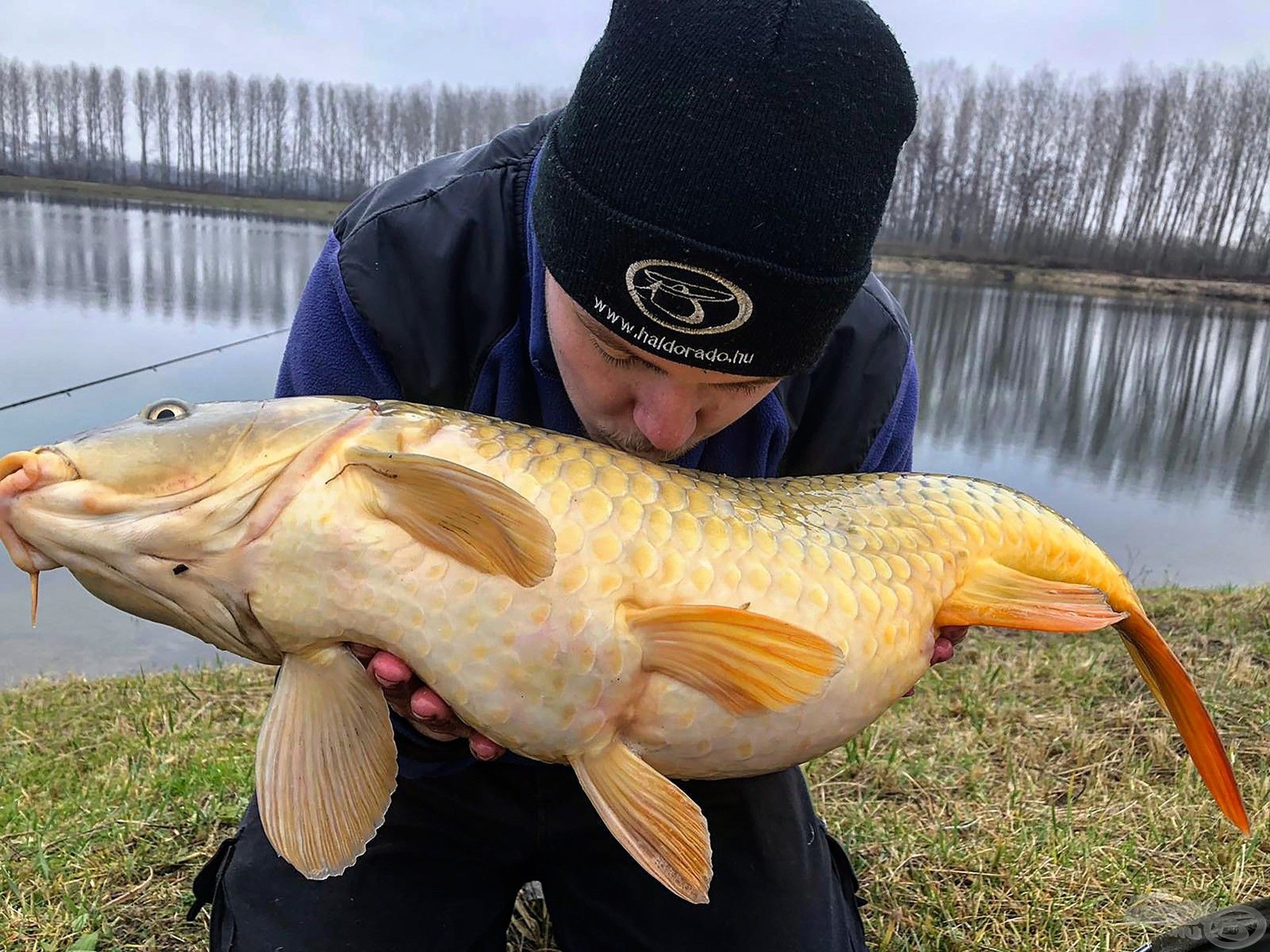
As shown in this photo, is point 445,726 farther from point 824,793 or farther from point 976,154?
point 976,154

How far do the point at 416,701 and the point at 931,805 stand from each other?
1678mm

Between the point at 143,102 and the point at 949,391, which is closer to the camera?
the point at 949,391

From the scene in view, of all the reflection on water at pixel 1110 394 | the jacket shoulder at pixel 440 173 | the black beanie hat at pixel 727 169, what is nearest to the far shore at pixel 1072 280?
the reflection on water at pixel 1110 394

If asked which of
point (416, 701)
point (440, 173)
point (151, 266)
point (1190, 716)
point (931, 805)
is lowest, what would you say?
point (151, 266)

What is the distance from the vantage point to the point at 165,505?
52.3 inches

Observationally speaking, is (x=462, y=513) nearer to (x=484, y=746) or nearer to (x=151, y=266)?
(x=484, y=746)

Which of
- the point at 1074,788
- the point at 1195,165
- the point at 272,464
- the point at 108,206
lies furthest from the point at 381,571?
the point at 1195,165

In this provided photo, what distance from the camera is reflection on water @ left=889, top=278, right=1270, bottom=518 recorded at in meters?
9.98

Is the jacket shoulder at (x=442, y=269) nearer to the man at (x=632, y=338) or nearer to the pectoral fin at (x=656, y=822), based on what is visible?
the man at (x=632, y=338)

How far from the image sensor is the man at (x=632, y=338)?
4.86 ft

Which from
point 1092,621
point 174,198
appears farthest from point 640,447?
point 174,198

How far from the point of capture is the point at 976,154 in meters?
50.3

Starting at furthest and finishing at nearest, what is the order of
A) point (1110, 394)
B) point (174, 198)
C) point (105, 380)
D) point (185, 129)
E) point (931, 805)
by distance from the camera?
1. point (185, 129)
2. point (174, 198)
3. point (1110, 394)
4. point (105, 380)
5. point (931, 805)

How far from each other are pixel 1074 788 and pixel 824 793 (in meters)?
0.72
